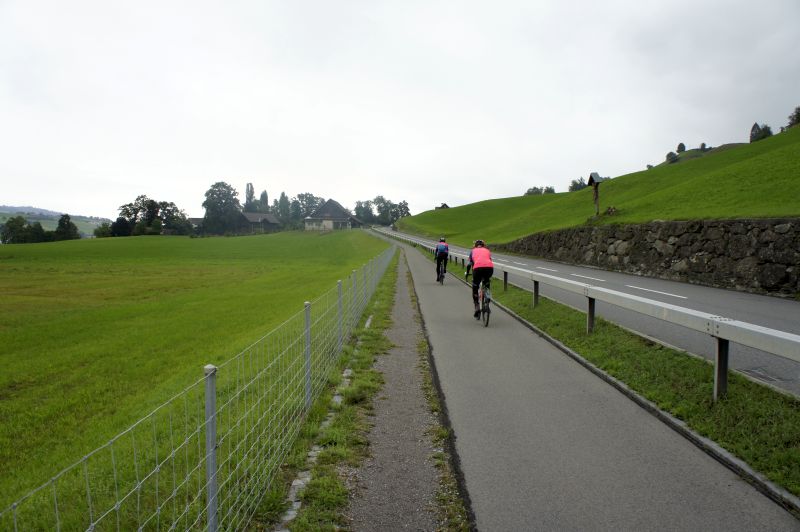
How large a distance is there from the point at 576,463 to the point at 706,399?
227 cm

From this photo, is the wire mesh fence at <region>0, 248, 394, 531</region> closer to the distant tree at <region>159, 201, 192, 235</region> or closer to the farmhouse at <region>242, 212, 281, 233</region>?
the distant tree at <region>159, 201, 192, 235</region>

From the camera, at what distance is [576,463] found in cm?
491

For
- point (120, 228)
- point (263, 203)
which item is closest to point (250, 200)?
point (263, 203)

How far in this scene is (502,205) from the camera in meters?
117

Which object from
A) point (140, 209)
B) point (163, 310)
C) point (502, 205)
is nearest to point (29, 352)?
point (163, 310)

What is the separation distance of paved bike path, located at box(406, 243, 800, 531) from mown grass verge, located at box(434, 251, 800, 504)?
30cm

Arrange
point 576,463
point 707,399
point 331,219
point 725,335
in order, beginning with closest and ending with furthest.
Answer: point 576,463, point 725,335, point 707,399, point 331,219

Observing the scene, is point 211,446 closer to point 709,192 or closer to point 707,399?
point 707,399

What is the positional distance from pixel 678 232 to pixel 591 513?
2093 centimetres

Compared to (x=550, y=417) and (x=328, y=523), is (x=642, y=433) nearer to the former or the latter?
(x=550, y=417)

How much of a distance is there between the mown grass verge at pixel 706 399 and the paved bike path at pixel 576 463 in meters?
0.30

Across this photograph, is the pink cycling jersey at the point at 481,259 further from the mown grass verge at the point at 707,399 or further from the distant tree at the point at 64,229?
the distant tree at the point at 64,229

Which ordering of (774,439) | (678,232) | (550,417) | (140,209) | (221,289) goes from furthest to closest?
(140,209), (221,289), (678,232), (550,417), (774,439)

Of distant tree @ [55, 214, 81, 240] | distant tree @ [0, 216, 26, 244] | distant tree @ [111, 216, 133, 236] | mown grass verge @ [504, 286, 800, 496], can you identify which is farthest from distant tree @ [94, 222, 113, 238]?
mown grass verge @ [504, 286, 800, 496]
